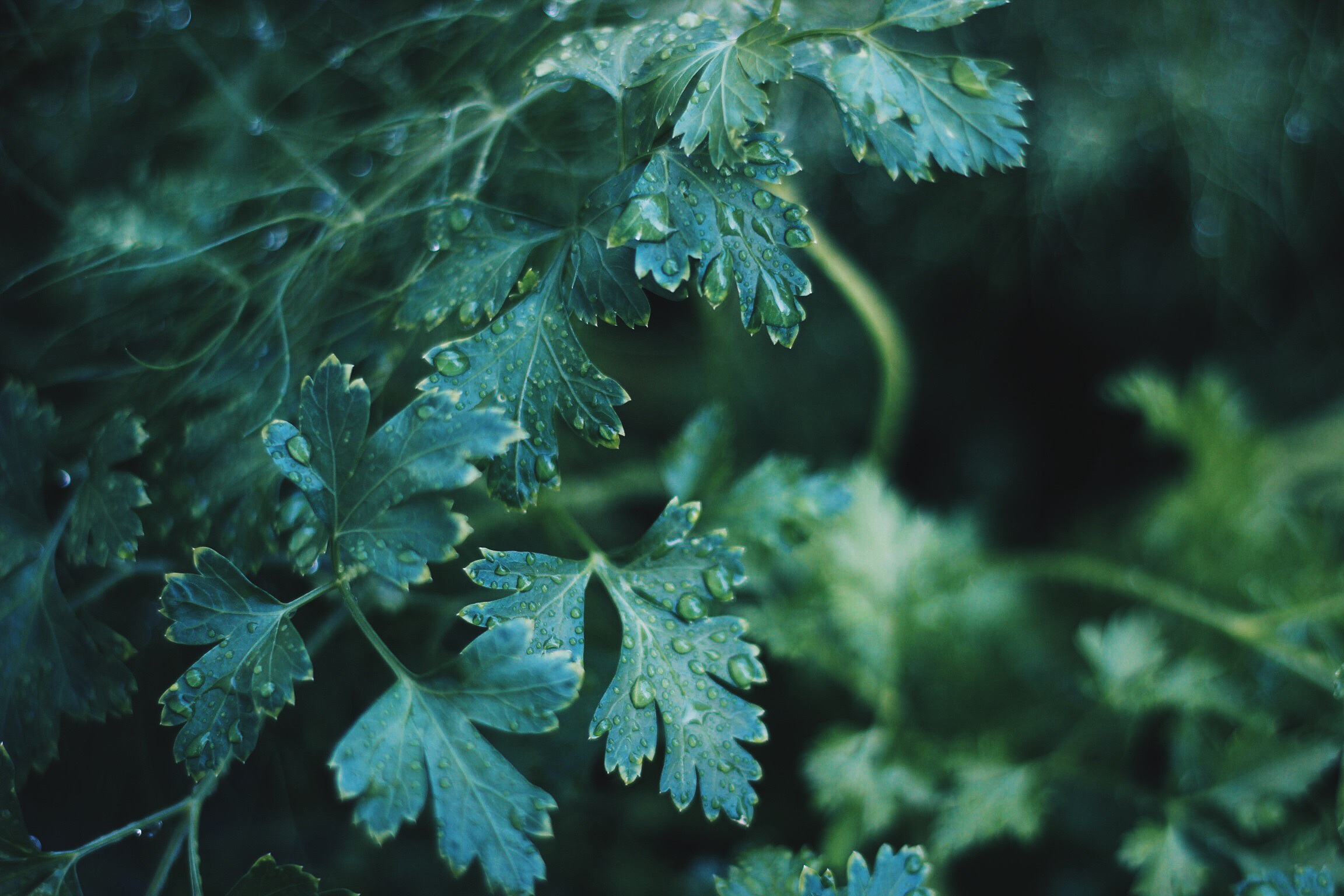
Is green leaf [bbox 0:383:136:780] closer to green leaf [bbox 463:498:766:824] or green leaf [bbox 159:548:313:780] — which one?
green leaf [bbox 159:548:313:780]

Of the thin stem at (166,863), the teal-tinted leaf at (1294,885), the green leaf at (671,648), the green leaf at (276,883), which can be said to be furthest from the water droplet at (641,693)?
the teal-tinted leaf at (1294,885)

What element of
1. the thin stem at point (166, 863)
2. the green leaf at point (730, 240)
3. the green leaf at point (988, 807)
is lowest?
the green leaf at point (988, 807)

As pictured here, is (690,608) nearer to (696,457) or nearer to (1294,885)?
(696,457)

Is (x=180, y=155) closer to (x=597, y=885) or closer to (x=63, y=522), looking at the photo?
(x=63, y=522)

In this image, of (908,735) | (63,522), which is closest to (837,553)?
(908,735)

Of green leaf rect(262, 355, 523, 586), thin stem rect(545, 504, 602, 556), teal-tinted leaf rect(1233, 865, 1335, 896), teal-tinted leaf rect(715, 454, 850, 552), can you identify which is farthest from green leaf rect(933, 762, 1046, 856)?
green leaf rect(262, 355, 523, 586)

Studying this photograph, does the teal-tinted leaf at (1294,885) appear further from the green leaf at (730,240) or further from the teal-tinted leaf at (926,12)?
the teal-tinted leaf at (926,12)

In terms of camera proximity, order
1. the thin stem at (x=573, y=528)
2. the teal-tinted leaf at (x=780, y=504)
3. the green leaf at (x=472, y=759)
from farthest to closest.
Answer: the teal-tinted leaf at (x=780, y=504)
the thin stem at (x=573, y=528)
the green leaf at (x=472, y=759)

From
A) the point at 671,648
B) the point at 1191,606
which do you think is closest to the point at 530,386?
the point at 671,648
